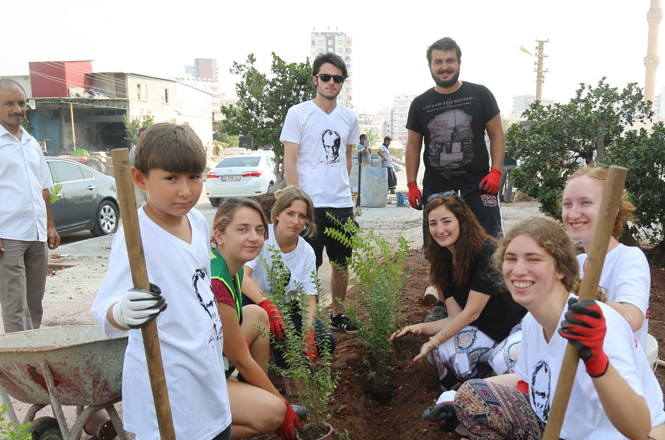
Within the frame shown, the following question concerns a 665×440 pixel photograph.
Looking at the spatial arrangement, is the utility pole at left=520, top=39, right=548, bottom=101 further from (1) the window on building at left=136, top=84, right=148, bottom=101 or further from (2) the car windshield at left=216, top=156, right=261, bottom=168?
(1) the window on building at left=136, top=84, right=148, bottom=101

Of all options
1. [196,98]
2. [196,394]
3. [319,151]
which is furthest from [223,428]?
[196,98]

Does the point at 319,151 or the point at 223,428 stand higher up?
the point at 319,151

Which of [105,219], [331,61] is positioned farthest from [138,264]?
[105,219]

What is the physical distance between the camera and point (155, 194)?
6.15ft

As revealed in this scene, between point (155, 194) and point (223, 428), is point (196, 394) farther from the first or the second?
point (155, 194)

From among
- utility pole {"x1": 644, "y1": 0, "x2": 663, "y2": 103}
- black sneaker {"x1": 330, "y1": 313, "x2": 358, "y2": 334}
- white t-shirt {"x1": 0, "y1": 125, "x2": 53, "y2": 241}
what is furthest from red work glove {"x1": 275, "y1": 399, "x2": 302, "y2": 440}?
utility pole {"x1": 644, "y1": 0, "x2": 663, "y2": 103}

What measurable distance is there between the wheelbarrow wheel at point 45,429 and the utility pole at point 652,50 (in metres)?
48.2

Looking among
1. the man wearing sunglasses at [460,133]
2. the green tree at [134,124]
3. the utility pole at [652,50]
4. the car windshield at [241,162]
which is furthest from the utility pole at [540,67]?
the man wearing sunglasses at [460,133]

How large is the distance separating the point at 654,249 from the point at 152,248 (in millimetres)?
6146

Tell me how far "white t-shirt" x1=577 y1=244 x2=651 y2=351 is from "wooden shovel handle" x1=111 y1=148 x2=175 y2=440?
1945 millimetres

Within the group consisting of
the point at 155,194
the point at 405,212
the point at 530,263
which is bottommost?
the point at 405,212

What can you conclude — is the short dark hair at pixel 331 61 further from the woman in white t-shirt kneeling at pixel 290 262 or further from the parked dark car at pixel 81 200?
the parked dark car at pixel 81 200

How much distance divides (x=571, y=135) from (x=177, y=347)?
5.68 meters

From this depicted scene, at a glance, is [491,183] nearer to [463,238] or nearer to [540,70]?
[463,238]
